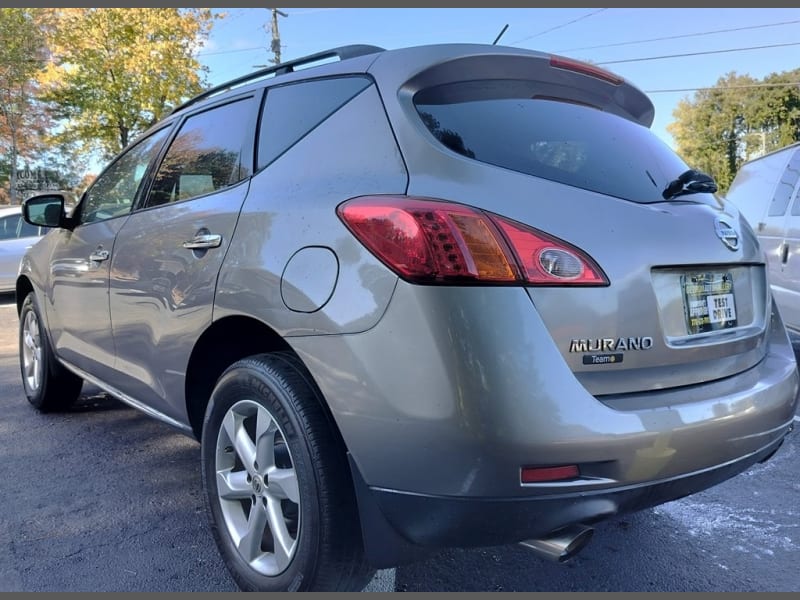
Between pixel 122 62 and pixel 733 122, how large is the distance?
5018cm

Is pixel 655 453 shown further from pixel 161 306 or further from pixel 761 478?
pixel 761 478

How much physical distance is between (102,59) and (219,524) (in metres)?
18.6

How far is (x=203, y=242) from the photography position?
2.44m

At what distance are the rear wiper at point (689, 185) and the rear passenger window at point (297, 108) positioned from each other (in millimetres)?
1044

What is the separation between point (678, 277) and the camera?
1900 mm

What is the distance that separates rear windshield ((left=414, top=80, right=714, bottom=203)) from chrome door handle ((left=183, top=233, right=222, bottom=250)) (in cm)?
88

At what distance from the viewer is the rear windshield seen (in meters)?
1.95

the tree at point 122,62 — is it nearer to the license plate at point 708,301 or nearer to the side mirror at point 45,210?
the side mirror at point 45,210

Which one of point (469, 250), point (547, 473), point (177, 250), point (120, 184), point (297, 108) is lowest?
point (547, 473)

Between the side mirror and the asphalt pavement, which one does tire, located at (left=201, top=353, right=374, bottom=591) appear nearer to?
the asphalt pavement

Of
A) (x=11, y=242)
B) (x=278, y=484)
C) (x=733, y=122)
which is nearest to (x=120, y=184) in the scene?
(x=278, y=484)

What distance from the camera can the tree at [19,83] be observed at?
2106 cm

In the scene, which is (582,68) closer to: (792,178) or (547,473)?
(547,473)

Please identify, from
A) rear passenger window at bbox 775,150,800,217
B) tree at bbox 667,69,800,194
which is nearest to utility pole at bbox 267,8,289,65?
rear passenger window at bbox 775,150,800,217
